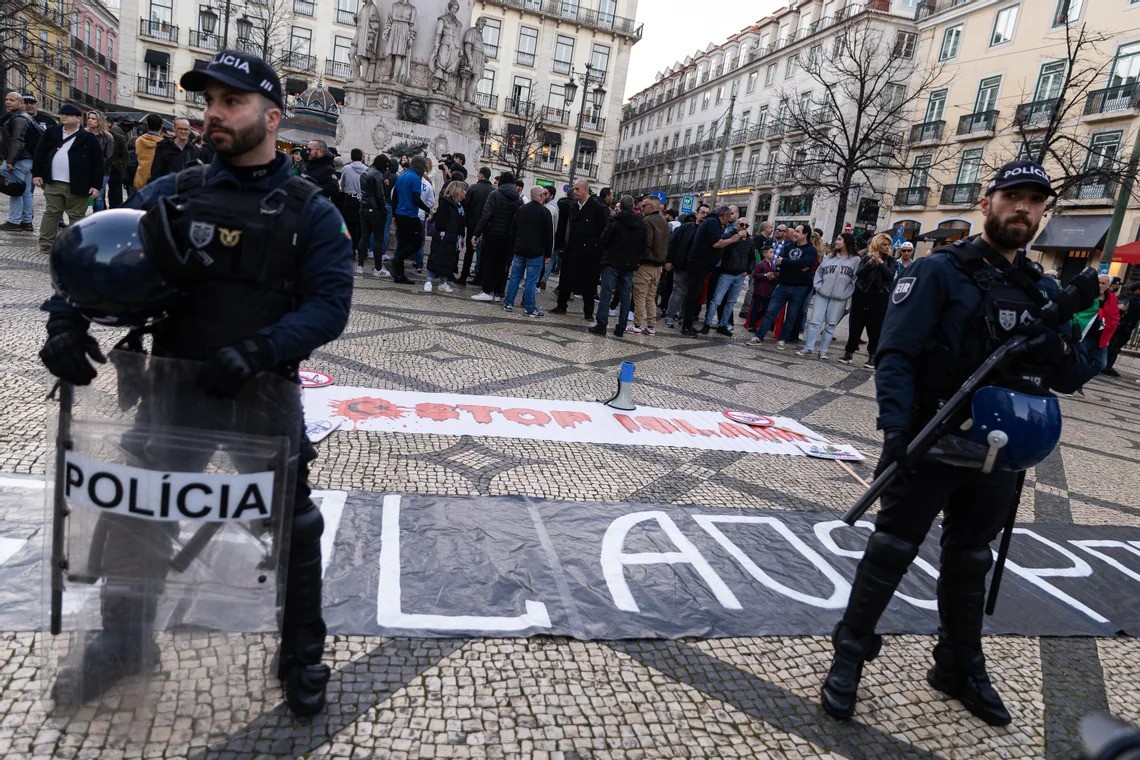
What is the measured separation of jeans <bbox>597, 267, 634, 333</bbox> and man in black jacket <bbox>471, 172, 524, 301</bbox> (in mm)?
1686

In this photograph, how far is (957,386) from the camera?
241cm

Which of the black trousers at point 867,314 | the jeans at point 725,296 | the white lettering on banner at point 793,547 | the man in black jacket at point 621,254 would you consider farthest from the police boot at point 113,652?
the jeans at point 725,296

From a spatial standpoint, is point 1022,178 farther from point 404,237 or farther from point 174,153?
point 174,153

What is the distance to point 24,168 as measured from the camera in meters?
9.39

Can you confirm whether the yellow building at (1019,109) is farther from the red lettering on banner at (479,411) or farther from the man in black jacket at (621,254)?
the red lettering on banner at (479,411)

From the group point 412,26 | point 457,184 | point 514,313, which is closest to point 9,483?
point 514,313

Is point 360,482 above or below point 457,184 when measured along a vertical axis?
below

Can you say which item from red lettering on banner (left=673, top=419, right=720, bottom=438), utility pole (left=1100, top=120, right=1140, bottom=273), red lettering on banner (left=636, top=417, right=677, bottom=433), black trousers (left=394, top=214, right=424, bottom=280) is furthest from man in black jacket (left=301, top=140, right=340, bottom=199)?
utility pole (left=1100, top=120, right=1140, bottom=273)

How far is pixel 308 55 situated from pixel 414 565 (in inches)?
1884

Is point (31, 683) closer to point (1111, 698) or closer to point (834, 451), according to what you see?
point (1111, 698)

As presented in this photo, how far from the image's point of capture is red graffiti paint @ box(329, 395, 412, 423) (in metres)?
4.36

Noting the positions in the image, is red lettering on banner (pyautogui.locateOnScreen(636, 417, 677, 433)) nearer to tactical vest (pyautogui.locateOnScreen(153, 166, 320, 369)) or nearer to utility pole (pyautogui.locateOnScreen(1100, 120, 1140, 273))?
tactical vest (pyautogui.locateOnScreen(153, 166, 320, 369))

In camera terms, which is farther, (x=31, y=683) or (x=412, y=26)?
(x=412, y=26)

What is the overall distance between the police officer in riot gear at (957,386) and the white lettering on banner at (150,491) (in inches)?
75.0
